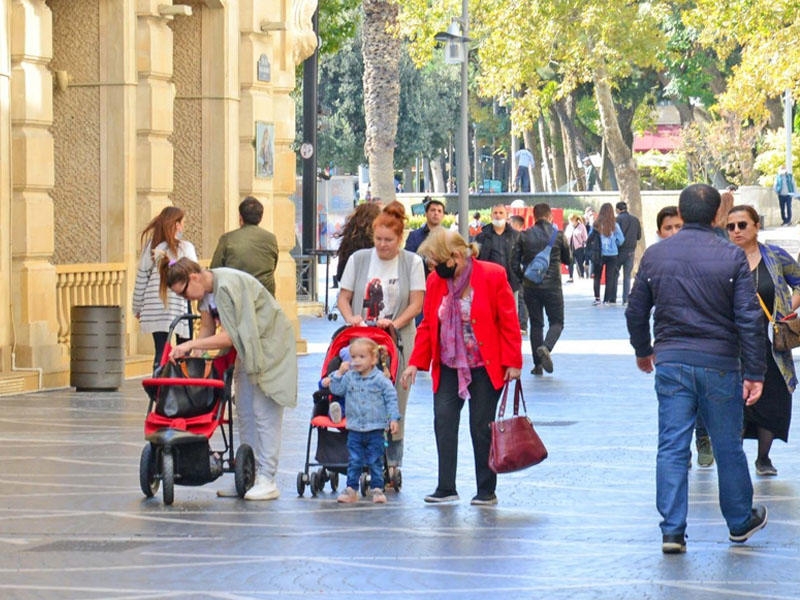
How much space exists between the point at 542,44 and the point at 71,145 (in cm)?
2540

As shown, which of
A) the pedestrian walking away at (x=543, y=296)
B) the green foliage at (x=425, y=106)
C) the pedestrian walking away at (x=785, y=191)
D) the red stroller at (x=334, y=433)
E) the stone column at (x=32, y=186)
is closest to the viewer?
the red stroller at (x=334, y=433)

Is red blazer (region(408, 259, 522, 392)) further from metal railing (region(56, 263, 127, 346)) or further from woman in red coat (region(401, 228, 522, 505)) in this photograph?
metal railing (region(56, 263, 127, 346))

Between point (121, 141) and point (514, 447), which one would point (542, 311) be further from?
point (514, 447)

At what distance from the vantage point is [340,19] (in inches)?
1537

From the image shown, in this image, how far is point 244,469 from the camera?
1116 centimetres

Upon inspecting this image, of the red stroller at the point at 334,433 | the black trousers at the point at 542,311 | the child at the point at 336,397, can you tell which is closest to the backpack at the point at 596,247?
the black trousers at the point at 542,311

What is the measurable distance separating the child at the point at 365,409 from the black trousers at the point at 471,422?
26 centimetres

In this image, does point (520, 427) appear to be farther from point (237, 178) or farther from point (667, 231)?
point (237, 178)

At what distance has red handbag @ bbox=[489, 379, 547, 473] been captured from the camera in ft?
34.8

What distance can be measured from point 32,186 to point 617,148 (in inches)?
1157

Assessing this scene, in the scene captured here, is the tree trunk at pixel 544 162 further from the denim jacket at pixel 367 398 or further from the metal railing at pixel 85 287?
the denim jacket at pixel 367 398

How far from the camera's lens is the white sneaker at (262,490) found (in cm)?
1112

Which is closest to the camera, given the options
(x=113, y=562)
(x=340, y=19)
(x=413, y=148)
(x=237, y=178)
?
(x=113, y=562)

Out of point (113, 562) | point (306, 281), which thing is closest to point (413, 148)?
point (306, 281)
